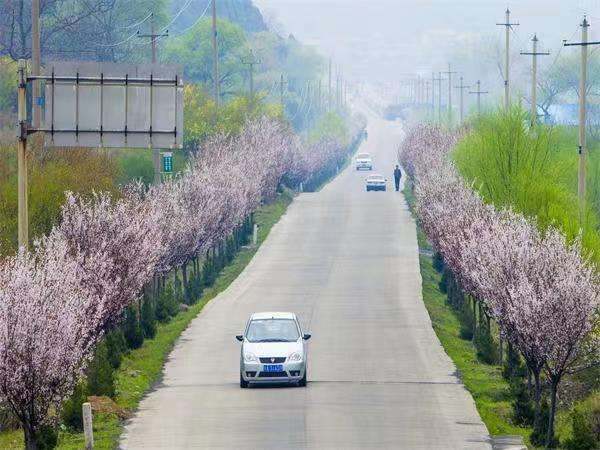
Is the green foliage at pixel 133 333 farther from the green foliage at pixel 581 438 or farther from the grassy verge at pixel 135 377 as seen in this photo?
the green foliage at pixel 581 438

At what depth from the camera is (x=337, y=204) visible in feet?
385

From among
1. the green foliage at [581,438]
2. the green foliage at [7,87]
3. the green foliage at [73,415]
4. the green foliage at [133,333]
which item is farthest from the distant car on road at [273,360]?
the green foliage at [7,87]

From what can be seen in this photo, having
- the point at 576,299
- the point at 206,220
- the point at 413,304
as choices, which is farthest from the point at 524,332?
the point at 206,220

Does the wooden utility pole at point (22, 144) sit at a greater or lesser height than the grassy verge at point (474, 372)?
greater

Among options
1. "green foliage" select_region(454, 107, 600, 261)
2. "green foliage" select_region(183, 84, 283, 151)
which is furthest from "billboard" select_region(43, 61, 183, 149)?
"green foliage" select_region(183, 84, 283, 151)

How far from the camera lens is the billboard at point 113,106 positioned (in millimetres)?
38656

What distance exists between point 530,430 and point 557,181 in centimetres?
2771

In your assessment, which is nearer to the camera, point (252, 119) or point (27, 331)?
point (27, 331)

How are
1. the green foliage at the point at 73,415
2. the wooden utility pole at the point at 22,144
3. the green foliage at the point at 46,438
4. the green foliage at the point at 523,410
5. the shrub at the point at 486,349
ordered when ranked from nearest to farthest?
the green foliage at the point at 46,438 → the wooden utility pole at the point at 22,144 → the green foliage at the point at 73,415 → the green foliage at the point at 523,410 → the shrub at the point at 486,349

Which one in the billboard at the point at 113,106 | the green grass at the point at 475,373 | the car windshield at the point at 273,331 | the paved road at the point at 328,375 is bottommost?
the green grass at the point at 475,373

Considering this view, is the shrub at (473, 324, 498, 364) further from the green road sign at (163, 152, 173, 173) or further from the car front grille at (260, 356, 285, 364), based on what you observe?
the green road sign at (163, 152, 173, 173)

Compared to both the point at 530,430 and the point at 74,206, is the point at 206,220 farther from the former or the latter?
the point at 530,430

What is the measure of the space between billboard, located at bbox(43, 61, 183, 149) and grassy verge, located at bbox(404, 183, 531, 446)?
9.97m

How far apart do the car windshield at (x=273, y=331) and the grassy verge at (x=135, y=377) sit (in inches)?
122
